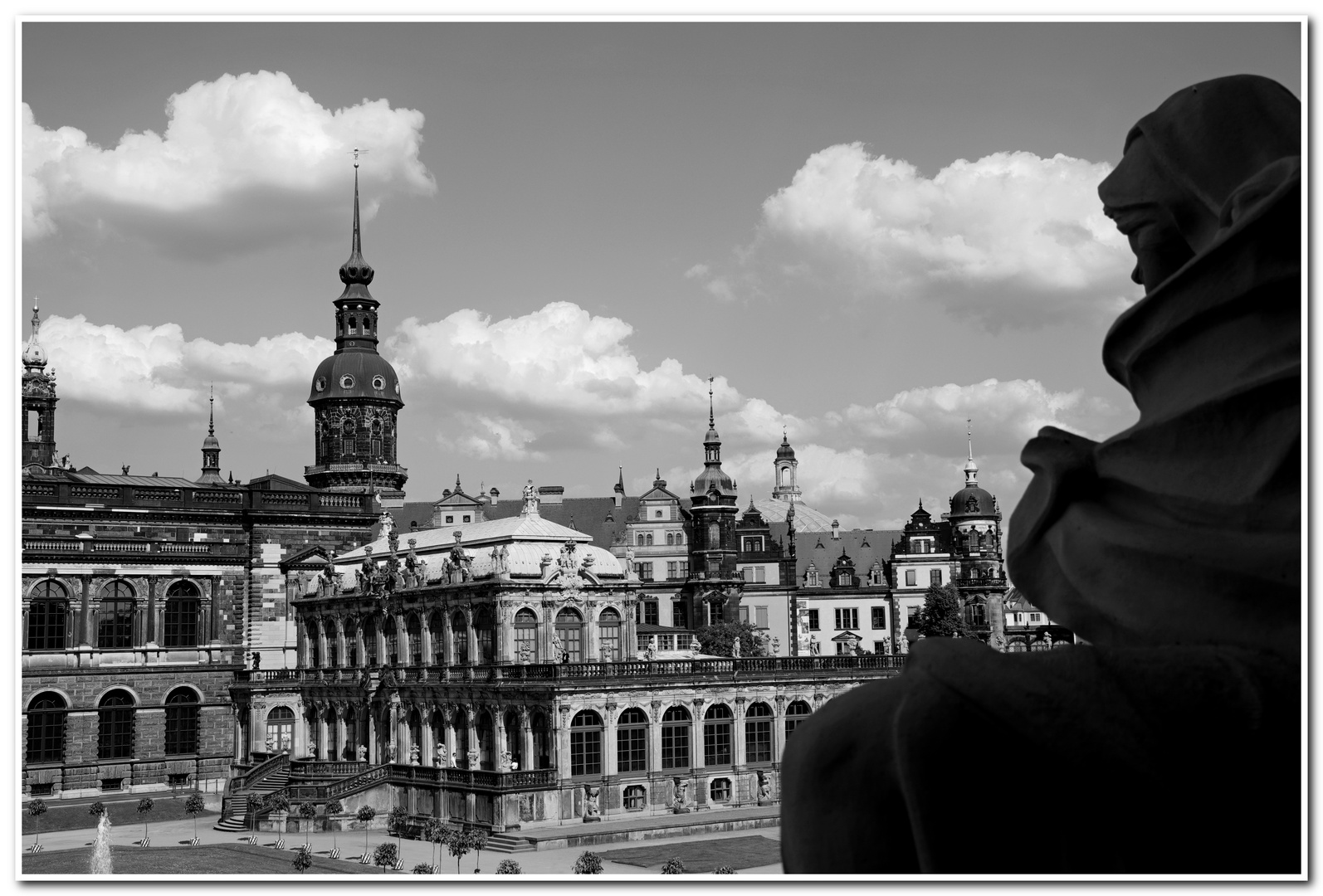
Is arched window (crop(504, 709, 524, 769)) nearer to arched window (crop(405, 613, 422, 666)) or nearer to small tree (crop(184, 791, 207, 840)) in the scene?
arched window (crop(405, 613, 422, 666))

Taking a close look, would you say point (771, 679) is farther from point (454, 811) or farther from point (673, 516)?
point (673, 516)

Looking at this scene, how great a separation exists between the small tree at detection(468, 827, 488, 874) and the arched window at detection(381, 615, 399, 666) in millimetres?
14950

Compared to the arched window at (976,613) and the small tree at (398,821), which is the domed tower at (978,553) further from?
the small tree at (398,821)

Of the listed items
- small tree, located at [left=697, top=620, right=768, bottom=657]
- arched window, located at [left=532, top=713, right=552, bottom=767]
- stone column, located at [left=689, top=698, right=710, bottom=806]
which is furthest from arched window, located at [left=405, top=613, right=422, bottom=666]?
small tree, located at [left=697, top=620, right=768, bottom=657]

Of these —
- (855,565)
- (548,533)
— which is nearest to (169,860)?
(548,533)

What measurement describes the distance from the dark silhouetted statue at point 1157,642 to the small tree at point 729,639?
7999cm

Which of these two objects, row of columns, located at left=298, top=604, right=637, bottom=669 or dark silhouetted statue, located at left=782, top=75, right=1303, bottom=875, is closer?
dark silhouetted statue, located at left=782, top=75, right=1303, bottom=875

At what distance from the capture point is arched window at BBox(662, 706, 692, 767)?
2057 inches

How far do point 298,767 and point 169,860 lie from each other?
→ 16.0 m

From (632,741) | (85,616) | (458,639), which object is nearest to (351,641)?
(458,639)

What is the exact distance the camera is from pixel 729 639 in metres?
87.6

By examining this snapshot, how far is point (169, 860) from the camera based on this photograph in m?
42.3

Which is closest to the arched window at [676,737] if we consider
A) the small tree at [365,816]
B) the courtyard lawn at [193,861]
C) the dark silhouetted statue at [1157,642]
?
the small tree at [365,816]

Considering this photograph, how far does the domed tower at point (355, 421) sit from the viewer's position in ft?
306
